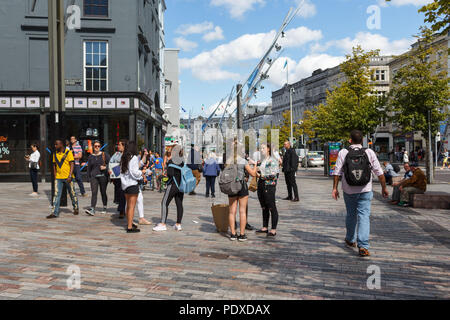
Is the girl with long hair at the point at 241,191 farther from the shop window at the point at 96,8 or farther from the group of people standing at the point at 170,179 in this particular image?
the shop window at the point at 96,8

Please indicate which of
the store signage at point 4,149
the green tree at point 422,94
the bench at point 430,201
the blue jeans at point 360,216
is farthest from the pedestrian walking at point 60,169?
the green tree at point 422,94

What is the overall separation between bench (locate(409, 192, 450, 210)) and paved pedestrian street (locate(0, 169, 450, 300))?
2047 mm

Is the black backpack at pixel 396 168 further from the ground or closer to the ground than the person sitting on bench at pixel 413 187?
further from the ground

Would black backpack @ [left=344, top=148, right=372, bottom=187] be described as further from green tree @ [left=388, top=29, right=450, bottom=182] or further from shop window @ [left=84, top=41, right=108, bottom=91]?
shop window @ [left=84, top=41, right=108, bottom=91]

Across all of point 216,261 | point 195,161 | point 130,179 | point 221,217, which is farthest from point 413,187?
point 216,261

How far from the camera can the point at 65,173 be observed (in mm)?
10375

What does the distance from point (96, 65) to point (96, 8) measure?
3073mm

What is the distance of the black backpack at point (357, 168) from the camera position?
21.6 ft

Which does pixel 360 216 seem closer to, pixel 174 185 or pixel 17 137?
pixel 174 185

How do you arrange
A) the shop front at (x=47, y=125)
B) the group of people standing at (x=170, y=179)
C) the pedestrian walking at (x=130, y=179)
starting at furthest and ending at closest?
the shop front at (x=47, y=125)
the pedestrian walking at (x=130, y=179)
the group of people standing at (x=170, y=179)

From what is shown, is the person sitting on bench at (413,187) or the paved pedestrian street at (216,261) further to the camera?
the person sitting on bench at (413,187)

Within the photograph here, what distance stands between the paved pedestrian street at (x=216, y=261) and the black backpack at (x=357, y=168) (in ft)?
3.67
